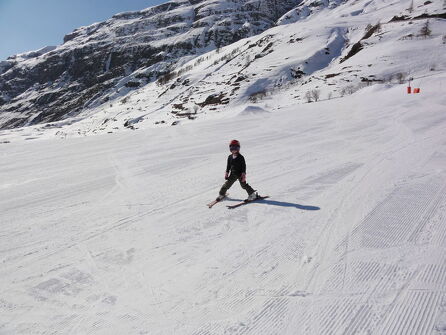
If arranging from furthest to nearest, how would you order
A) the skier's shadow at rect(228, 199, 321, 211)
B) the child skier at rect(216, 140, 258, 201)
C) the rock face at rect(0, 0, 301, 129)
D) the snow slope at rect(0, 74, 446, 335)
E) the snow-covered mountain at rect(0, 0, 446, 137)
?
the rock face at rect(0, 0, 301, 129), the snow-covered mountain at rect(0, 0, 446, 137), the child skier at rect(216, 140, 258, 201), the skier's shadow at rect(228, 199, 321, 211), the snow slope at rect(0, 74, 446, 335)

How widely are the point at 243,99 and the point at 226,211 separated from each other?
144ft

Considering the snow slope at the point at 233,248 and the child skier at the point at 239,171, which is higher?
the child skier at the point at 239,171

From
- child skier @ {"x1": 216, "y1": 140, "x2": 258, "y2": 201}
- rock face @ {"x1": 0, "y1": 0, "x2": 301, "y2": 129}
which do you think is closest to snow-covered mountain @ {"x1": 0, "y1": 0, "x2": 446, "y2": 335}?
child skier @ {"x1": 216, "y1": 140, "x2": 258, "y2": 201}

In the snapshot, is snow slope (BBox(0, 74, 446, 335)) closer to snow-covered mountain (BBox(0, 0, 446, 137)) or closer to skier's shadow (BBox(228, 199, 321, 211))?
skier's shadow (BBox(228, 199, 321, 211))

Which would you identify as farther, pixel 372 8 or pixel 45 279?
pixel 372 8

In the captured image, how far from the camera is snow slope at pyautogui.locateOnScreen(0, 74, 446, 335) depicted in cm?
286

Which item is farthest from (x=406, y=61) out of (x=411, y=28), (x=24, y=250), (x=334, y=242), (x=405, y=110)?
(x=24, y=250)

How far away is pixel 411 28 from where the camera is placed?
49.0 m

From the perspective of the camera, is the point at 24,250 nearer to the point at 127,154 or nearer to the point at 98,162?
the point at 98,162

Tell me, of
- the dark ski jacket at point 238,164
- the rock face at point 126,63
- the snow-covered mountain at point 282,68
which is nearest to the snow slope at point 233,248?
the dark ski jacket at point 238,164

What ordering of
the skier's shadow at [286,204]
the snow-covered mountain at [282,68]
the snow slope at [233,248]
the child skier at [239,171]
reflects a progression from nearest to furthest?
the snow slope at [233,248]
the skier's shadow at [286,204]
the child skier at [239,171]
the snow-covered mountain at [282,68]

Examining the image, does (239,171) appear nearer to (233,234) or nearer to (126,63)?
(233,234)

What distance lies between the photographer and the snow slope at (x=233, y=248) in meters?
2.86

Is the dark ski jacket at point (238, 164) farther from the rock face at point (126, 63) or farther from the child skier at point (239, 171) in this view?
the rock face at point (126, 63)
